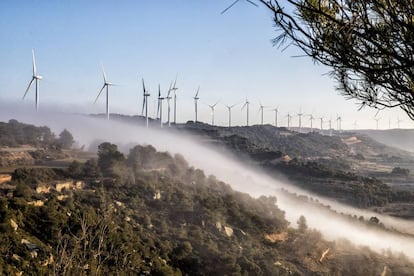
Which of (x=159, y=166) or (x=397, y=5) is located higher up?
(x=397, y=5)

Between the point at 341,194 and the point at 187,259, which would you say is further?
the point at 341,194

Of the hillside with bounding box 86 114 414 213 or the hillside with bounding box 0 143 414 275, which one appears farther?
the hillside with bounding box 86 114 414 213

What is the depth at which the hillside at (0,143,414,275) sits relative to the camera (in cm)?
1981

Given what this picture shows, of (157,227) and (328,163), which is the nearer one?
(157,227)

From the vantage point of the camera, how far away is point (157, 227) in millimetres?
31203

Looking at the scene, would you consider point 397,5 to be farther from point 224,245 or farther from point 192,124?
point 192,124

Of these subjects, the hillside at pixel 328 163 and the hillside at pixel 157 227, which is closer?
the hillside at pixel 157 227

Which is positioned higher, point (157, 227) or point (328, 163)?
point (157, 227)

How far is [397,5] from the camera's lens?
5.13 meters

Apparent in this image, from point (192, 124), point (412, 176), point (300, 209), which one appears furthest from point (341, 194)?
point (192, 124)

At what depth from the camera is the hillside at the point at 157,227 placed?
19812mm

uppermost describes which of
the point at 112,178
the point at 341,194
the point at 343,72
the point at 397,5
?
the point at 397,5

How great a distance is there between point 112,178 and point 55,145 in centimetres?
2544

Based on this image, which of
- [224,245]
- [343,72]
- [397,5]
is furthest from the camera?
[224,245]
